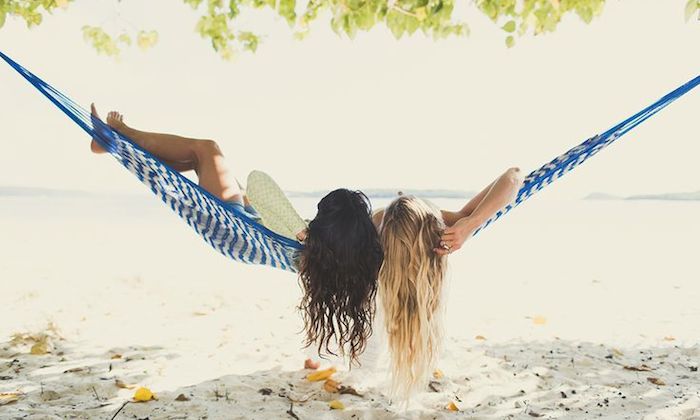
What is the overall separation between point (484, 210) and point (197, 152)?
43.4 inches

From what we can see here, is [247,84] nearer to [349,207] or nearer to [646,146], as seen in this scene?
[646,146]

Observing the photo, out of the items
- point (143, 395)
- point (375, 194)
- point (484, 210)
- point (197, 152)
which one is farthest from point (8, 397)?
point (375, 194)

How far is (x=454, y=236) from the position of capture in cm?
176

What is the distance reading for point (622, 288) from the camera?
431 cm

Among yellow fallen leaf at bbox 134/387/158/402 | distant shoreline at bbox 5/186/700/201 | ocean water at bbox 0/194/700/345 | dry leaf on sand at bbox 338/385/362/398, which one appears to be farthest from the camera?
distant shoreline at bbox 5/186/700/201

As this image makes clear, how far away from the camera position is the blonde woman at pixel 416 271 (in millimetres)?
1751

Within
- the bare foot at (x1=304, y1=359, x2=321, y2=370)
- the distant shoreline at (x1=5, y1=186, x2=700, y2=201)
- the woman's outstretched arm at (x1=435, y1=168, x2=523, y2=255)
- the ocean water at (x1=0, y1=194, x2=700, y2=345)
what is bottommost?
the distant shoreline at (x1=5, y1=186, x2=700, y2=201)

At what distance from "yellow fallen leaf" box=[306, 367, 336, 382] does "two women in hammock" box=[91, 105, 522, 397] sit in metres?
0.27

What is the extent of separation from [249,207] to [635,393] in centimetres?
154

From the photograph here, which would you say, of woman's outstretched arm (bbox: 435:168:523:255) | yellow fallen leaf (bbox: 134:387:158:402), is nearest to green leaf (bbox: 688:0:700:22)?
woman's outstretched arm (bbox: 435:168:523:255)

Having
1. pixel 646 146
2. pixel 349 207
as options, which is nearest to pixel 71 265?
pixel 349 207

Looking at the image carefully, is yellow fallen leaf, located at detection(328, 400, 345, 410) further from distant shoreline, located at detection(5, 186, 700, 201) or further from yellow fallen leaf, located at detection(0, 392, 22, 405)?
distant shoreline, located at detection(5, 186, 700, 201)

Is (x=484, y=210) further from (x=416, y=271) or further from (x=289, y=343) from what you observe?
(x=289, y=343)

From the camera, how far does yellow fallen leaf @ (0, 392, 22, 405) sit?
1.91 metres
